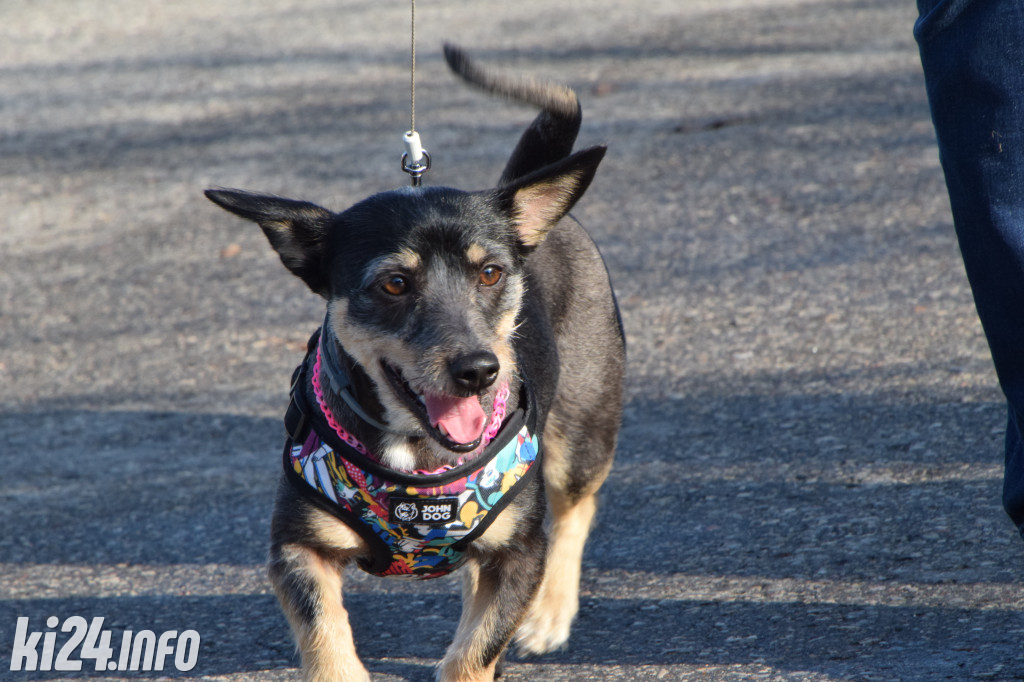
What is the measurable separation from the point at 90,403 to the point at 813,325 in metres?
3.73

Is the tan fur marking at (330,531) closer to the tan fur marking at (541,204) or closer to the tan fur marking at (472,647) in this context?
the tan fur marking at (472,647)

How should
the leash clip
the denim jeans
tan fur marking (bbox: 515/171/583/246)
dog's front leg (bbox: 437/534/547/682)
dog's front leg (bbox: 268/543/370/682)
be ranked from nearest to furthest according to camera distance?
the denim jeans
dog's front leg (bbox: 268/543/370/682)
dog's front leg (bbox: 437/534/547/682)
tan fur marking (bbox: 515/171/583/246)
the leash clip

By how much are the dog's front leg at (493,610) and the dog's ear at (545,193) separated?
0.96 meters

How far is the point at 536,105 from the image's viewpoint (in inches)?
144

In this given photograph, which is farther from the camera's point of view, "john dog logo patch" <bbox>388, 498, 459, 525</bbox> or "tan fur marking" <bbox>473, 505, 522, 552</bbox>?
"tan fur marking" <bbox>473, 505, 522, 552</bbox>

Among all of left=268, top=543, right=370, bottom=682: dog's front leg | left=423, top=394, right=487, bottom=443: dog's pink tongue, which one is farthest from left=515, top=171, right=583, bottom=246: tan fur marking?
left=268, top=543, right=370, bottom=682: dog's front leg

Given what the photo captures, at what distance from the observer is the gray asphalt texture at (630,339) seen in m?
3.63

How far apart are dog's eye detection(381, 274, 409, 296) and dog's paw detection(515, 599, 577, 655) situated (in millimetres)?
1124

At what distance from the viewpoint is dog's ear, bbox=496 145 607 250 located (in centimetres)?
319

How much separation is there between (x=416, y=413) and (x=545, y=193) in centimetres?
83

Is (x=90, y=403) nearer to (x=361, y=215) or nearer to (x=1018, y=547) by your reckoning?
(x=361, y=215)

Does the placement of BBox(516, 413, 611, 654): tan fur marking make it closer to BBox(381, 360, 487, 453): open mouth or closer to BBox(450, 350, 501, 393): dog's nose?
BBox(381, 360, 487, 453): open mouth

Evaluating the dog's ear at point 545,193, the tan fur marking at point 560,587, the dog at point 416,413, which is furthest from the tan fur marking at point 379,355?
the tan fur marking at point 560,587

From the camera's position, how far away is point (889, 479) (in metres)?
4.30
